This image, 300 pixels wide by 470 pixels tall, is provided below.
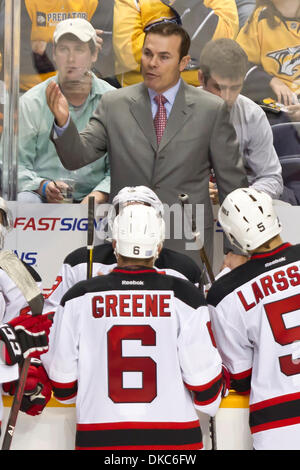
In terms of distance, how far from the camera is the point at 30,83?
17.0 feet

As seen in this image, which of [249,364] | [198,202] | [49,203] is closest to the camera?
[249,364]

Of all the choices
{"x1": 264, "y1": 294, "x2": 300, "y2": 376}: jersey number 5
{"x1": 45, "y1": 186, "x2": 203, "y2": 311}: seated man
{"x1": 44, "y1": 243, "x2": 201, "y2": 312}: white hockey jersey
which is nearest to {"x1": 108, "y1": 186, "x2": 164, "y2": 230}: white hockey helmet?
{"x1": 45, "y1": 186, "x2": 203, "y2": 311}: seated man

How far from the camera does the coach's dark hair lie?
477cm

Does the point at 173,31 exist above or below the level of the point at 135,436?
above

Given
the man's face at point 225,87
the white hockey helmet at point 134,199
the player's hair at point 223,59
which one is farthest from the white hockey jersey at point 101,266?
the player's hair at point 223,59

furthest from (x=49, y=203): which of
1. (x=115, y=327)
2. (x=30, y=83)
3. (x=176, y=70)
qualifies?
(x=115, y=327)

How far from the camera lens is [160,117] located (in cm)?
473

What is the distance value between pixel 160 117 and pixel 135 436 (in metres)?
2.23

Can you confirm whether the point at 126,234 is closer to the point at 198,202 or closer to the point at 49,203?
the point at 198,202

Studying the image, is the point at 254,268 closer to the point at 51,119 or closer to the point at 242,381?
the point at 242,381

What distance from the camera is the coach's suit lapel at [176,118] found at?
4623 mm

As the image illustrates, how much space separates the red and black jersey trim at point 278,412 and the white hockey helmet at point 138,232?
75 centimetres

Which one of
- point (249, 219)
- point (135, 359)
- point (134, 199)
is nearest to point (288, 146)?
point (134, 199)
